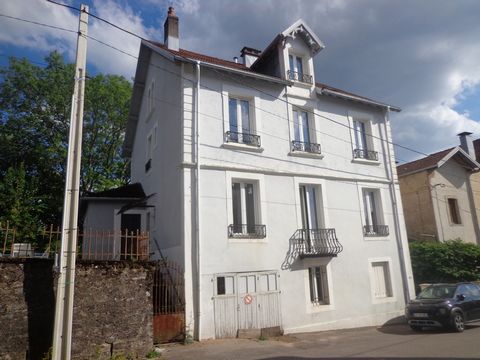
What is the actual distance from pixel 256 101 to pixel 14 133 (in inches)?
700

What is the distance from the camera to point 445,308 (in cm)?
1195

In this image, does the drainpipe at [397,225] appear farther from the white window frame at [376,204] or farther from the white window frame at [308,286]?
the white window frame at [308,286]

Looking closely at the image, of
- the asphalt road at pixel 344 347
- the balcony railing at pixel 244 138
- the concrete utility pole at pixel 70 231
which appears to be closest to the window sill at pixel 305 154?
the balcony railing at pixel 244 138

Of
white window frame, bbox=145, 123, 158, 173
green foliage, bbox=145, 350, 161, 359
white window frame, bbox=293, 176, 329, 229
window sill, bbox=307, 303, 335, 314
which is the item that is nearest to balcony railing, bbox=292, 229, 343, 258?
white window frame, bbox=293, 176, 329, 229

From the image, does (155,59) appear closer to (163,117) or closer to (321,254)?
(163,117)

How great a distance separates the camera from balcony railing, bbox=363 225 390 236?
15312 mm

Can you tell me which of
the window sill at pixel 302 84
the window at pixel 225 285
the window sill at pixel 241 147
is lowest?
the window at pixel 225 285

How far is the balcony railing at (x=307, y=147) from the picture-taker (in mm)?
14539

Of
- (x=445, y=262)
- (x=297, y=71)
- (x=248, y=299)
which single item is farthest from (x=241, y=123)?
(x=445, y=262)

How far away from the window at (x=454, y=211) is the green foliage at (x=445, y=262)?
455cm

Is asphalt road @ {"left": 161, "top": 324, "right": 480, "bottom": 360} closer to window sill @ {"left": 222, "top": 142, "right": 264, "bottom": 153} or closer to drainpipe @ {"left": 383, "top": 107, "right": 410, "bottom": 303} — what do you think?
drainpipe @ {"left": 383, "top": 107, "right": 410, "bottom": 303}

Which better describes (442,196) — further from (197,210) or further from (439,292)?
(197,210)

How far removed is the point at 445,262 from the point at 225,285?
11504mm

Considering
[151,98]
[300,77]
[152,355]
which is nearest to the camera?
[152,355]
